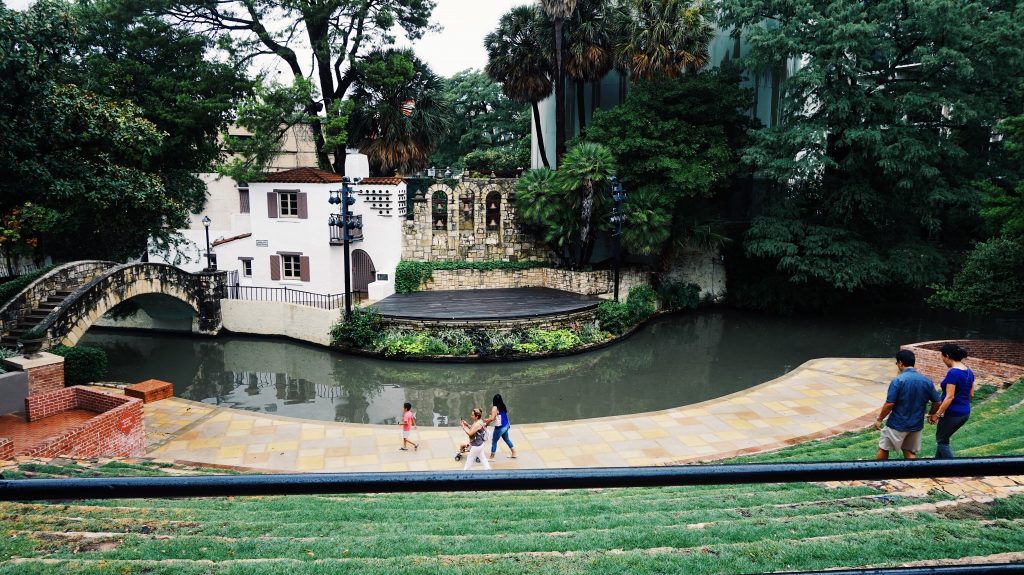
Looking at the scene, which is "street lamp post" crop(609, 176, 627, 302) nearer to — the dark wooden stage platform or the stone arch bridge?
the dark wooden stage platform

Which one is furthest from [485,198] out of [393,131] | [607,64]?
[607,64]

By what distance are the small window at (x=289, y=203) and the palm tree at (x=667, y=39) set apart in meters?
14.7

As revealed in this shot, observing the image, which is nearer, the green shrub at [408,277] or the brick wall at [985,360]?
the brick wall at [985,360]

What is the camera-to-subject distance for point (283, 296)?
2594cm

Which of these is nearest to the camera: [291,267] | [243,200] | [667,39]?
[667,39]

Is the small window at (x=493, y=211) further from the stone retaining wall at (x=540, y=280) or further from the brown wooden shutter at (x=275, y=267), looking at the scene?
the brown wooden shutter at (x=275, y=267)

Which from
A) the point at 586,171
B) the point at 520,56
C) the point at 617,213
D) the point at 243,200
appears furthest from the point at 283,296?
the point at 520,56

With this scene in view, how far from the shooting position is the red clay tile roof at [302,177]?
84.7 feet

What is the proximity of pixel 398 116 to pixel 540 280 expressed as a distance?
32.1 feet

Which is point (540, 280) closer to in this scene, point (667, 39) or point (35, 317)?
point (667, 39)

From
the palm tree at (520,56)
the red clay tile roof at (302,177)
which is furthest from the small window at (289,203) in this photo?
the palm tree at (520,56)

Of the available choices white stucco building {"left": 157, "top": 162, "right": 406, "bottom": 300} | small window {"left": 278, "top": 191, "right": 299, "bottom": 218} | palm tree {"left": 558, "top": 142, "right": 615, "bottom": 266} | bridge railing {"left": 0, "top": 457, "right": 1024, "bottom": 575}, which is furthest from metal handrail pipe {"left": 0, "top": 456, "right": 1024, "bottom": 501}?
small window {"left": 278, "top": 191, "right": 299, "bottom": 218}

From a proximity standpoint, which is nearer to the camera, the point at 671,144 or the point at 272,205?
the point at 671,144

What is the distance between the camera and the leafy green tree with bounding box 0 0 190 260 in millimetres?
15055
